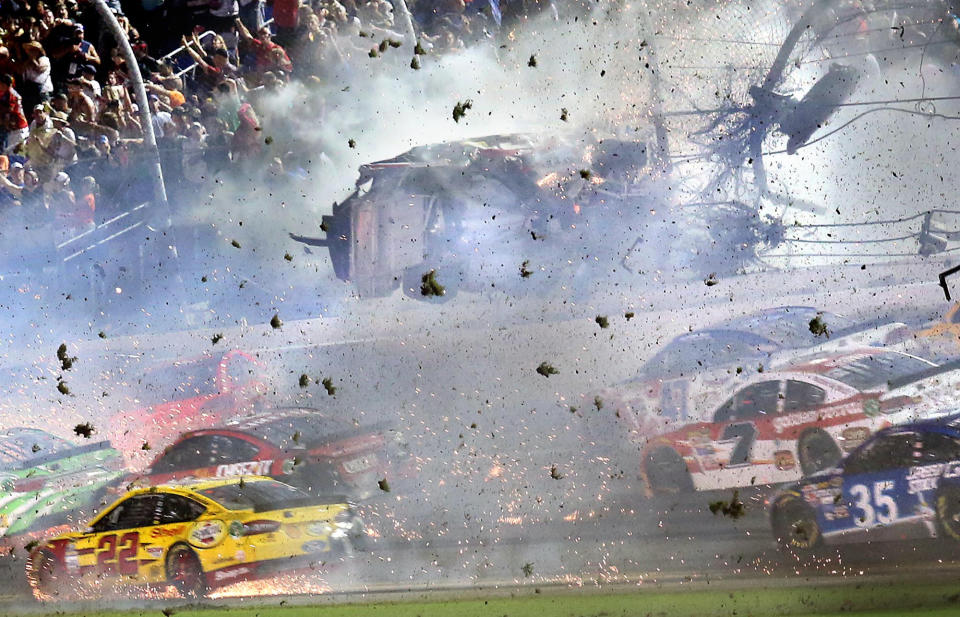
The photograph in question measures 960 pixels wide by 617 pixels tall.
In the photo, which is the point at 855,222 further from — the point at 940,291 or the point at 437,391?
the point at 437,391

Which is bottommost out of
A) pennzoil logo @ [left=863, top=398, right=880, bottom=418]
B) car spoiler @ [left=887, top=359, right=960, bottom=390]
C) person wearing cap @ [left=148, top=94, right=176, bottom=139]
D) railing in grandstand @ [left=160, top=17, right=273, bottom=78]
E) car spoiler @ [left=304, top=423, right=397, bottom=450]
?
pennzoil logo @ [left=863, top=398, right=880, bottom=418]

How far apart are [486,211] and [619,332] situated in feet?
3.85

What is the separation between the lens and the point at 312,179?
574 centimetres

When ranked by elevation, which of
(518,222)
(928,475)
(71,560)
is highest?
(518,222)

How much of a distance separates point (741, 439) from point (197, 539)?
10.7 feet

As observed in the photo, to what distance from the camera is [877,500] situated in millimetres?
5016

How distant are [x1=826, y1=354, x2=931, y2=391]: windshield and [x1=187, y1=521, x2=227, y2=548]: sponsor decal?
148 inches

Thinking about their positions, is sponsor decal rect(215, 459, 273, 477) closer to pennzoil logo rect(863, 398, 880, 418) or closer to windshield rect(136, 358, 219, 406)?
windshield rect(136, 358, 219, 406)

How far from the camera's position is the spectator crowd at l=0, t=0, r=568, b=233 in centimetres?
A: 571

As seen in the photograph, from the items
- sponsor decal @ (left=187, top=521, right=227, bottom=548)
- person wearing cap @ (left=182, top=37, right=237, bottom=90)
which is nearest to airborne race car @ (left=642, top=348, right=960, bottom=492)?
sponsor decal @ (left=187, top=521, right=227, bottom=548)

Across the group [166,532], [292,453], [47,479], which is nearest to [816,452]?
[292,453]

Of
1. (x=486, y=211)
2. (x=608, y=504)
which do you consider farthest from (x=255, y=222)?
(x=608, y=504)

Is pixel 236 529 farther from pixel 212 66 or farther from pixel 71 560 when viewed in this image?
pixel 212 66

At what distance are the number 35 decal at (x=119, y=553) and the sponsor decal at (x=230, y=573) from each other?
0.53 meters
